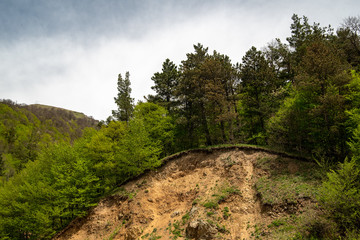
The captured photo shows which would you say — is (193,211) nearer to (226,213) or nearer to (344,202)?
(226,213)

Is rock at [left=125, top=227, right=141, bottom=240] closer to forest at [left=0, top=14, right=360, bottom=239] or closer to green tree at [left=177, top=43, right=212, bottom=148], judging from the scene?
forest at [left=0, top=14, right=360, bottom=239]

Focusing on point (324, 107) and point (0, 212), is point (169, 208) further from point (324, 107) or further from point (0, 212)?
point (0, 212)

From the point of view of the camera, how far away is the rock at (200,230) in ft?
48.1

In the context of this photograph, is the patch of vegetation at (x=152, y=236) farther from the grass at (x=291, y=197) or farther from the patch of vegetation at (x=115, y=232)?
the grass at (x=291, y=197)

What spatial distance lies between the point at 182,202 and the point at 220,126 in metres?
13.7

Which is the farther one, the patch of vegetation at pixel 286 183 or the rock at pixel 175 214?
the rock at pixel 175 214

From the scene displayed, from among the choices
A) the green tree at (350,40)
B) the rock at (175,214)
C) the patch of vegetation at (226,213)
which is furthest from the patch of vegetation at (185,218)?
the green tree at (350,40)

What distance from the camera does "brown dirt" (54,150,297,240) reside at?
1611 cm

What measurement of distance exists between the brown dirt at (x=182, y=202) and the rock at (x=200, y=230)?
505 mm

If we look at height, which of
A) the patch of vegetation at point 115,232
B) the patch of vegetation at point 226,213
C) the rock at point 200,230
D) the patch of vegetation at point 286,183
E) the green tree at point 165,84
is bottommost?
the patch of vegetation at point 115,232

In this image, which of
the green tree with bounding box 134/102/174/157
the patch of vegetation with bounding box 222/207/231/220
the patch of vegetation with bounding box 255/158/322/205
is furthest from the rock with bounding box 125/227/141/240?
the green tree with bounding box 134/102/174/157

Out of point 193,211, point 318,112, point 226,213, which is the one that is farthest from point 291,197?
point 193,211

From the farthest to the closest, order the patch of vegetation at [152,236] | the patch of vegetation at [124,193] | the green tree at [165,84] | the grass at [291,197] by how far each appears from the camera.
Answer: the green tree at [165,84]
the patch of vegetation at [124,193]
the patch of vegetation at [152,236]
the grass at [291,197]

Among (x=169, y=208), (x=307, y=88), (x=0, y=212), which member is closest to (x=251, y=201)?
(x=169, y=208)
